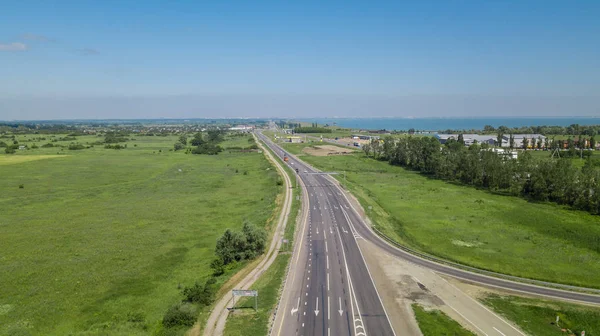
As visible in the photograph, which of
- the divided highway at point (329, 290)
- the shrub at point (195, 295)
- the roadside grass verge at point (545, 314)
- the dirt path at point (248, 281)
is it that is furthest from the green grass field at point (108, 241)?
the roadside grass verge at point (545, 314)

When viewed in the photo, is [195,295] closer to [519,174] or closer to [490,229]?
[490,229]

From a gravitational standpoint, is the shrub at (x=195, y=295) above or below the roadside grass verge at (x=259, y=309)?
above

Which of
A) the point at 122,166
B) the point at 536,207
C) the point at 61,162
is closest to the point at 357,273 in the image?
the point at 536,207

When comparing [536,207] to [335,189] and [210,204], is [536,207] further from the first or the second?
[210,204]

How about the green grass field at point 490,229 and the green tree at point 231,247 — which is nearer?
the green tree at point 231,247

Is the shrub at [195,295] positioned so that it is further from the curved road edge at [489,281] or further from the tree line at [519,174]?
the tree line at [519,174]

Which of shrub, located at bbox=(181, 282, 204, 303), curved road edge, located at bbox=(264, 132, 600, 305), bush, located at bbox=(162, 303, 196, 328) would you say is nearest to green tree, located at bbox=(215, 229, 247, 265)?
shrub, located at bbox=(181, 282, 204, 303)

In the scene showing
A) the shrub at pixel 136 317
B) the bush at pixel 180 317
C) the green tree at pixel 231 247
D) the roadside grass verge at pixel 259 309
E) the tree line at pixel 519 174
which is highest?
the tree line at pixel 519 174
